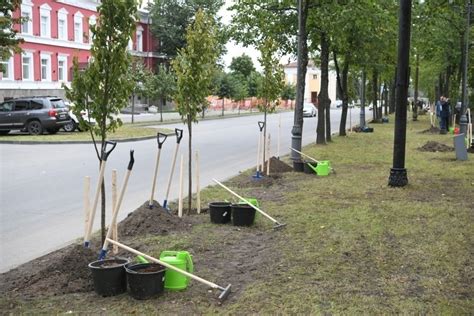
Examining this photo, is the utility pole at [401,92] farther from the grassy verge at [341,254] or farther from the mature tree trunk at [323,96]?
the mature tree trunk at [323,96]

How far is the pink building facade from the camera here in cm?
4456

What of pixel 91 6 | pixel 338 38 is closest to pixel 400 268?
pixel 338 38

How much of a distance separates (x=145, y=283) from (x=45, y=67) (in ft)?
155

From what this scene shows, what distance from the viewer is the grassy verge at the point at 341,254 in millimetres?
4938

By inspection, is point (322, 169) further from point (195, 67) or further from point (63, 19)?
point (63, 19)

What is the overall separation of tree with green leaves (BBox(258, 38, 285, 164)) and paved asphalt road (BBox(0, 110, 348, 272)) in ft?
6.07

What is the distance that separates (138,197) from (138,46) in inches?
2300

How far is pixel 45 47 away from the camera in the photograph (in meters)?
48.5

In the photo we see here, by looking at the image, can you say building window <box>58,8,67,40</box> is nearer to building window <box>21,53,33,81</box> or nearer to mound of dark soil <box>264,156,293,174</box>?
building window <box>21,53,33,81</box>

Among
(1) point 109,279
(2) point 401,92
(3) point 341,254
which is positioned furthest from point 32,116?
(1) point 109,279

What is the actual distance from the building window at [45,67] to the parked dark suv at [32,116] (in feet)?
74.4

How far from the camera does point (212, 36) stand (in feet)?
29.7

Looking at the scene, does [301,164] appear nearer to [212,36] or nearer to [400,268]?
[212,36]

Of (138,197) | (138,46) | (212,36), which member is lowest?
(138,197)
